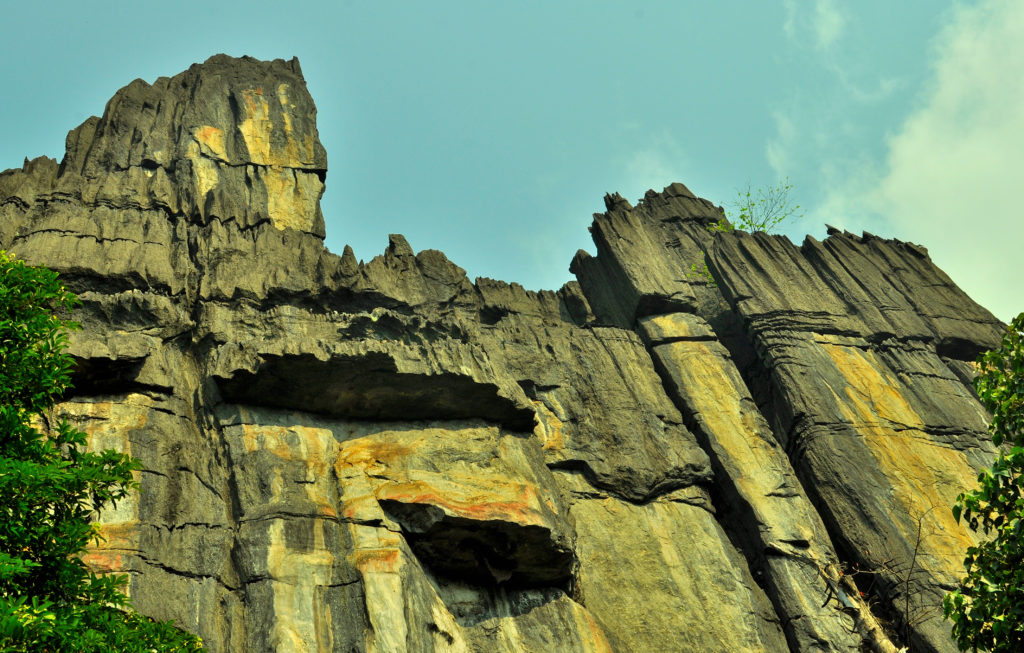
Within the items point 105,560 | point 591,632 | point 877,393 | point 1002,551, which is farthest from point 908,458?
point 105,560

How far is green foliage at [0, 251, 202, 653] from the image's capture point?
1116 centimetres

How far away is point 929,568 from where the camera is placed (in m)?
21.8

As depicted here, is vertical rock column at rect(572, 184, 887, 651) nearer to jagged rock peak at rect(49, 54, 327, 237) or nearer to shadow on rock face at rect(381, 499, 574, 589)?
shadow on rock face at rect(381, 499, 574, 589)

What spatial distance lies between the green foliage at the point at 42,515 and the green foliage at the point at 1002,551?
503 inches

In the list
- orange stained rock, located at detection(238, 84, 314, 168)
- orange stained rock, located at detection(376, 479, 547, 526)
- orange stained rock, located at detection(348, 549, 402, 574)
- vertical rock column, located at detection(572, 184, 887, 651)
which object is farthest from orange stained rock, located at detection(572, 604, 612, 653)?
orange stained rock, located at detection(238, 84, 314, 168)

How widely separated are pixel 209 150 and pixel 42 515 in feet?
60.3

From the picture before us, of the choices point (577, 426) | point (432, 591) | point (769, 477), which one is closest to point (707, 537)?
point (769, 477)

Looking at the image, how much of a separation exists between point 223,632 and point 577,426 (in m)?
11.1

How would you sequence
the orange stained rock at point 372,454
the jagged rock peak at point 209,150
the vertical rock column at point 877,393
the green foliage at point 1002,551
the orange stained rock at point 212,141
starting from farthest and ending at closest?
the orange stained rock at point 212,141 → the jagged rock peak at point 209,150 → the vertical rock column at point 877,393 → the orange stained rock at point 372,454 → the green foliage at point 1002,551

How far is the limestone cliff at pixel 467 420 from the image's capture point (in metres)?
18.9

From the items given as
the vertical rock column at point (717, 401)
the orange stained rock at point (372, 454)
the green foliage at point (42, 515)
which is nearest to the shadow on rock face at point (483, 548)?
the orange stained rock at point (372, 454)

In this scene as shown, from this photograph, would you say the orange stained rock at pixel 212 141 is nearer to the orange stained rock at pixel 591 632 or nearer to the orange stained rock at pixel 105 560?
the orange stained rock at pixel 105 560

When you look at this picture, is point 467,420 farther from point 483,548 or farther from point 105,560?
point 105,560

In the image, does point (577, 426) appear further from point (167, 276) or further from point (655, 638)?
point (167, 276)
